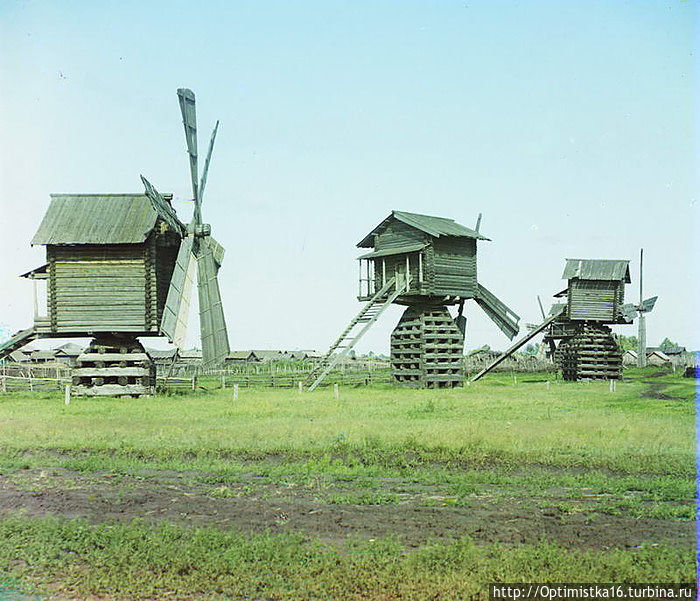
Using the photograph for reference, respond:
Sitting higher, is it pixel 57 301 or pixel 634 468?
pixel 57 301

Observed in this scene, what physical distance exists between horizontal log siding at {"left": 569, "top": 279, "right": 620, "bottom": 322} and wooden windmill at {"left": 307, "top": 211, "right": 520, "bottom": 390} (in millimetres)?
11870

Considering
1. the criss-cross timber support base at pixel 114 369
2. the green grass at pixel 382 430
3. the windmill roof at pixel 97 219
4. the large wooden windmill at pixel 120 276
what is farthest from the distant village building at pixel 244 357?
the green grass at pixel 382 430

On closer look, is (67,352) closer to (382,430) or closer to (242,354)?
(242,354)

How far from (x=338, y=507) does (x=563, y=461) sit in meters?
5.46

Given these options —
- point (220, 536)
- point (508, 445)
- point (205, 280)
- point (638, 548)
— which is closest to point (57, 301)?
point (205, 280)

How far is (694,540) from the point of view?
844 centimetres

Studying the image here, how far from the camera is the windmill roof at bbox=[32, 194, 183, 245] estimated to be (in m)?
29.1

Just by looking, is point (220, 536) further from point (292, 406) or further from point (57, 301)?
point (57, 301)

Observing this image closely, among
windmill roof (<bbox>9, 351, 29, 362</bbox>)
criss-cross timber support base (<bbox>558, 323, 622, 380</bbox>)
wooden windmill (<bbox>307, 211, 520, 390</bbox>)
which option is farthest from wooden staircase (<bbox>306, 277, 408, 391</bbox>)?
windmill roof (<bbox>9, 351, 29, 362</bbox>)

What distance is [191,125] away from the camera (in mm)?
28969

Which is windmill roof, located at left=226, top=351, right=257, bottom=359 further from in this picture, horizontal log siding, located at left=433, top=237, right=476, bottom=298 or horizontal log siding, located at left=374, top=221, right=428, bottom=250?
horizontal log siding, located at left=433, top=237, right=476, bottom=298

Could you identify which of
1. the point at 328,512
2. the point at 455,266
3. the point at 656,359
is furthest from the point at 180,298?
the point at 656,359

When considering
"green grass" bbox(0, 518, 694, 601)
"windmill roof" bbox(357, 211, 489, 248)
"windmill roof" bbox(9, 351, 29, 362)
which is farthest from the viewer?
"windmill roof" bbox(9, 351, 29, 362)

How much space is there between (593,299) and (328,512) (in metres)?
41.2
